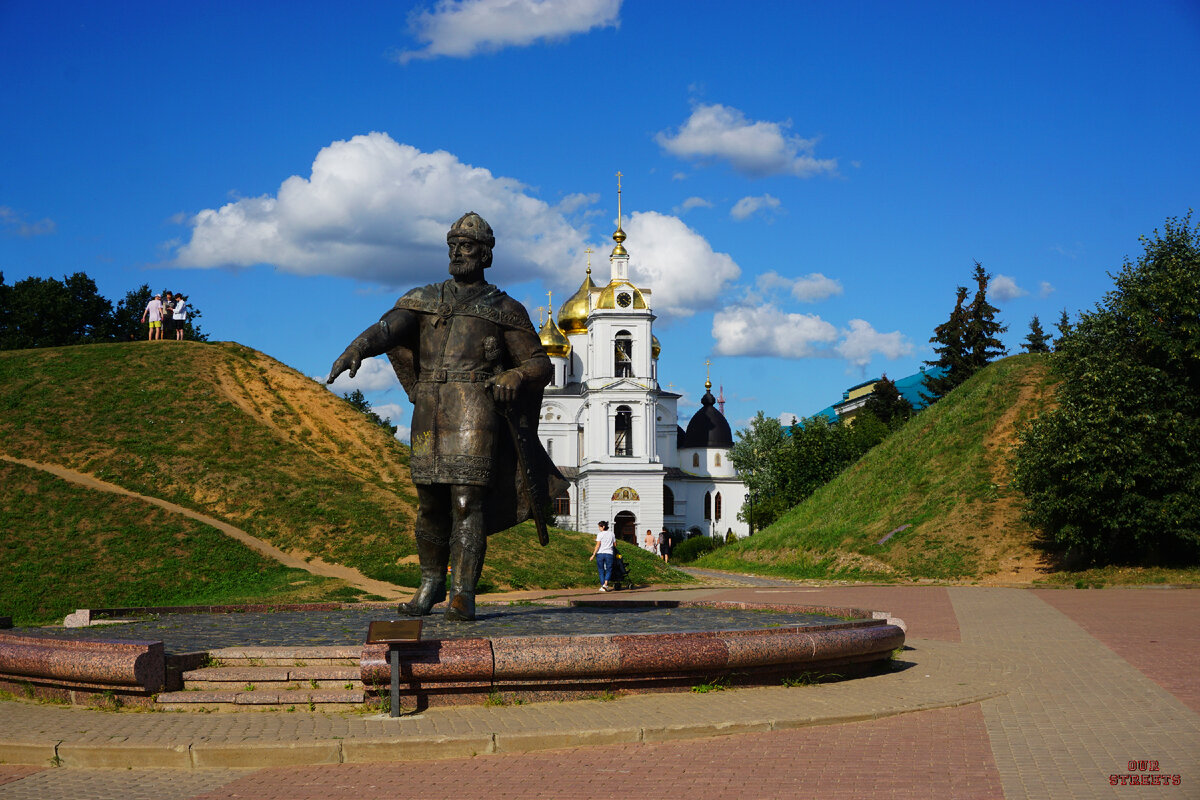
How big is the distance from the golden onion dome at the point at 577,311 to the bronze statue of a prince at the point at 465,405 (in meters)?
69.1

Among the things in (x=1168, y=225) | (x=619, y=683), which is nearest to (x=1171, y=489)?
(x=1168, y=225)

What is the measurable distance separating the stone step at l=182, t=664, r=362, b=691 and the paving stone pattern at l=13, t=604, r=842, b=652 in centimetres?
57

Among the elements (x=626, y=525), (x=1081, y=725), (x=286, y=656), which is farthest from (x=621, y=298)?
(x=1081, y=725)

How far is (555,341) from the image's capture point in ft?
252

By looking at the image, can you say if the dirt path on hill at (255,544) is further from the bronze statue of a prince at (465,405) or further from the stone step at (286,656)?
the stone step at (286,656)

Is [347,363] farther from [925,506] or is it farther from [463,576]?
[925,506]

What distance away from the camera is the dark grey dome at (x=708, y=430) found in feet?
282

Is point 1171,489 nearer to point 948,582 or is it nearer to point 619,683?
point 948,582

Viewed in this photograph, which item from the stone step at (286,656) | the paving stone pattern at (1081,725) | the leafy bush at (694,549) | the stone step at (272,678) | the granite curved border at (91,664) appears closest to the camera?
the paving stone pattern at (1081,725)

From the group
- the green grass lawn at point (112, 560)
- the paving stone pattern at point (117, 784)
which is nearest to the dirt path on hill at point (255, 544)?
the green grass lawn at point (112, 560)

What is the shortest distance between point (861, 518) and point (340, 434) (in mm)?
16319

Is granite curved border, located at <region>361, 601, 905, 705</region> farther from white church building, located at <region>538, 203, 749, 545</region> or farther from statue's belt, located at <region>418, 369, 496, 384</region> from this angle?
white church building, located at <region>538, 203, 749, 545</region>

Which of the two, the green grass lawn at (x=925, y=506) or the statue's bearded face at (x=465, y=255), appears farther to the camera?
the green grass lawn at (x=925, y=506)

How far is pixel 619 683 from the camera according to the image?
23.7ft
